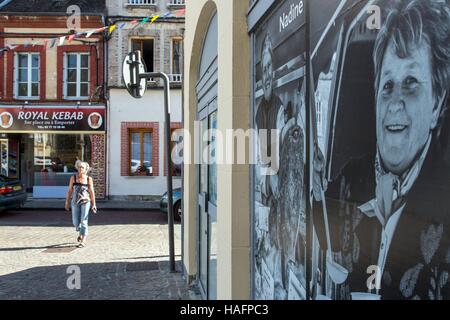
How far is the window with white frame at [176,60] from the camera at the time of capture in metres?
19.0

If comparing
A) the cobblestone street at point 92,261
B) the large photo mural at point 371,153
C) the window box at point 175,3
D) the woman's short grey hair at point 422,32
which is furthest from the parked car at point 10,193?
the woman's short grey hair at point 422,32

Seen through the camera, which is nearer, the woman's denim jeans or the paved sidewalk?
the woman's denim jeans

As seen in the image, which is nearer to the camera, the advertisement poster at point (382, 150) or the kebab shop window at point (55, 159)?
the advertisement poster at point (382, 150)

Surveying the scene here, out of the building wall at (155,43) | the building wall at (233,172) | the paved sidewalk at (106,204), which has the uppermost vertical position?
the building wall at (155,43)

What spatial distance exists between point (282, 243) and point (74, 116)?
17.7m

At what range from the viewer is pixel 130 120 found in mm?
18938

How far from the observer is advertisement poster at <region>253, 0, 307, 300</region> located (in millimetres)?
2270

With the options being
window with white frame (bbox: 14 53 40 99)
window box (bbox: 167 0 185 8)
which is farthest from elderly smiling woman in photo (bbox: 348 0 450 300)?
window with white frame (bbox: 14 53 40 99)

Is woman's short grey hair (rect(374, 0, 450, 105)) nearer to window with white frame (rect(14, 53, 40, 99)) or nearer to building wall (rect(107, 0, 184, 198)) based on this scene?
building wall (rect(107, 0, 184, 198))

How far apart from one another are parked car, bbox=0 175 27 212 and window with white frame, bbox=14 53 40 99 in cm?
583

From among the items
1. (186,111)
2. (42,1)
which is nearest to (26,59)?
(42,1)

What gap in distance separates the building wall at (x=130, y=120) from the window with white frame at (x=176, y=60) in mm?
646

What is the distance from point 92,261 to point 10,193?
760 centimetres

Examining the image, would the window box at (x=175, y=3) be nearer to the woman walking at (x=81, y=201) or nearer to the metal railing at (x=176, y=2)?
the metal railing at (x=176, y=2)
